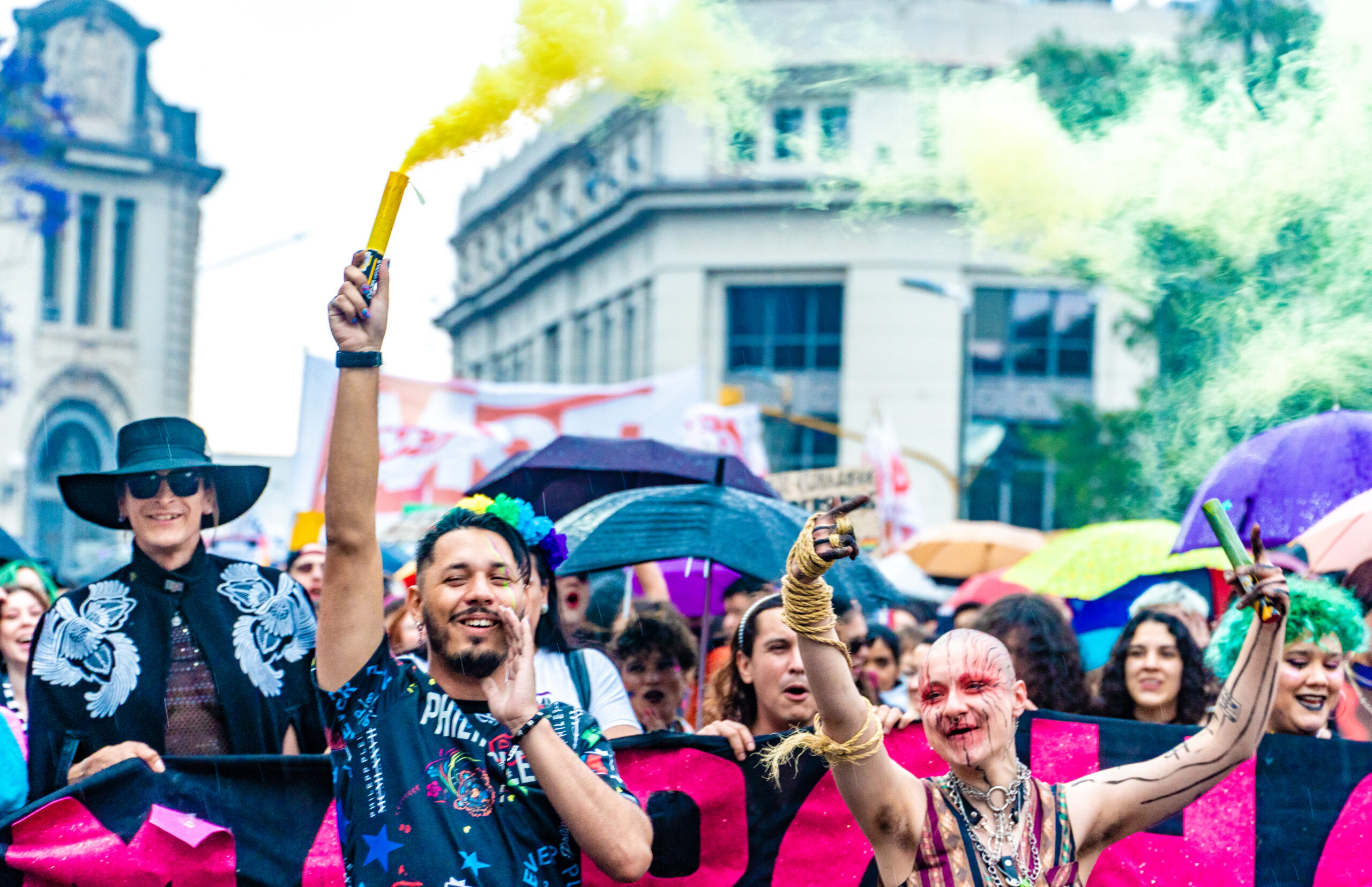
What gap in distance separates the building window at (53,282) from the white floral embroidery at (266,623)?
3388 centimetres

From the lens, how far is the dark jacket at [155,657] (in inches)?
134

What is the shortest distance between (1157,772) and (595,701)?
4.77 feet

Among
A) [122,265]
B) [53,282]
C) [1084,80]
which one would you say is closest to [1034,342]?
[122,265]

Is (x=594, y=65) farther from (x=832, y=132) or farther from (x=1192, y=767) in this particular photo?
(x=832, y=132)

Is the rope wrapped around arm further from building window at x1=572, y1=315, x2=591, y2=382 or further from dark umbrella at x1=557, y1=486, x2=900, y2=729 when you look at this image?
building window at x1=572, y1=315, x2=591, y2=382

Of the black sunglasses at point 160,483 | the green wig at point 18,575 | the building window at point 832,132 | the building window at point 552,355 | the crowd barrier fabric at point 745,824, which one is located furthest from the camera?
the building window at point 552,355

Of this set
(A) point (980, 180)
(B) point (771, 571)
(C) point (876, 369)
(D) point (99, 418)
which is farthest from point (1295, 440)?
(D) point (99, 418)

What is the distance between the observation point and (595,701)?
378cm

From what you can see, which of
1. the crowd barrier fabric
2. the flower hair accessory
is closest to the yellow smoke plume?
the flower hair accessory

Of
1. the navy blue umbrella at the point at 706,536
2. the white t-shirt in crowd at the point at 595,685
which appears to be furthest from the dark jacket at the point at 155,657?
the navy blue umbrella at the point at 706,536

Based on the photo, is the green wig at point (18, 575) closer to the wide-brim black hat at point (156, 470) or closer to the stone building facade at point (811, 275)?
the wide-brim black hat at point (156, 470)

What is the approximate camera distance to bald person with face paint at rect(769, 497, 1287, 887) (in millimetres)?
2559

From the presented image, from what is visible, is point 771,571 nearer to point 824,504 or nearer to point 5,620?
point 5,620

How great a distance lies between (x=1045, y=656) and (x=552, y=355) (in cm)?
2586
